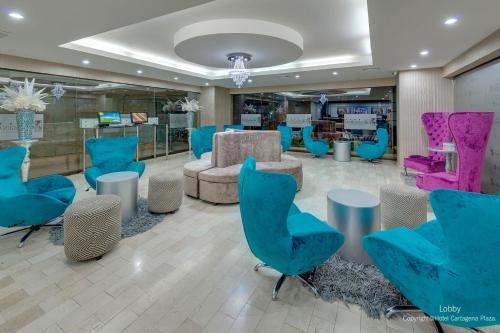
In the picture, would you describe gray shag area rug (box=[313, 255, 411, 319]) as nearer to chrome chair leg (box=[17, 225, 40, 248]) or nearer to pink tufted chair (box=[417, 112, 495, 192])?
pink tufted chair (box=[417, 112, 495, 192])

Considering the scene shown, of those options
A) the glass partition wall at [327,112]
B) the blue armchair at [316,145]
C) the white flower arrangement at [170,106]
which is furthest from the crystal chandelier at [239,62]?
the glass partition wall at [327,112]

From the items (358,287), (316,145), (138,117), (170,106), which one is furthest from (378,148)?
(138,117)

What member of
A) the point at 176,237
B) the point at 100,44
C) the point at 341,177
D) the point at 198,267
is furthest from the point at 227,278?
the point at 100,44

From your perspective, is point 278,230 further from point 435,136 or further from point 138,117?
point 138,117

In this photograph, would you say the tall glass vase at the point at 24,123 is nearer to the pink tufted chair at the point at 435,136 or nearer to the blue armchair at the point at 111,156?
the blue armchair at the point at 111,156

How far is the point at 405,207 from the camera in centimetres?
258

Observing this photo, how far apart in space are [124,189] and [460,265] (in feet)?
11.7

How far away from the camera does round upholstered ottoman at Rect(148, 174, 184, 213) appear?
3654 millimetres

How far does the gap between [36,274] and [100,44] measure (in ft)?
15.4

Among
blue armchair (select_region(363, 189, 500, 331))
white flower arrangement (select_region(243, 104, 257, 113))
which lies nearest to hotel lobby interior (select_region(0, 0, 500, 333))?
blue armchair (select_region(363, 189, 500, 331))

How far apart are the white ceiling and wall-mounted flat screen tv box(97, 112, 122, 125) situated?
1.33 metres

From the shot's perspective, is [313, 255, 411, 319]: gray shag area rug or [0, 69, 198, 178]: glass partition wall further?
[0, 69, 198, 178]: glass partition wall

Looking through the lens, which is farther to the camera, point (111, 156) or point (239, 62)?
point (239, 62)

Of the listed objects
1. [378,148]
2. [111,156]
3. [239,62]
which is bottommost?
[111,156]
